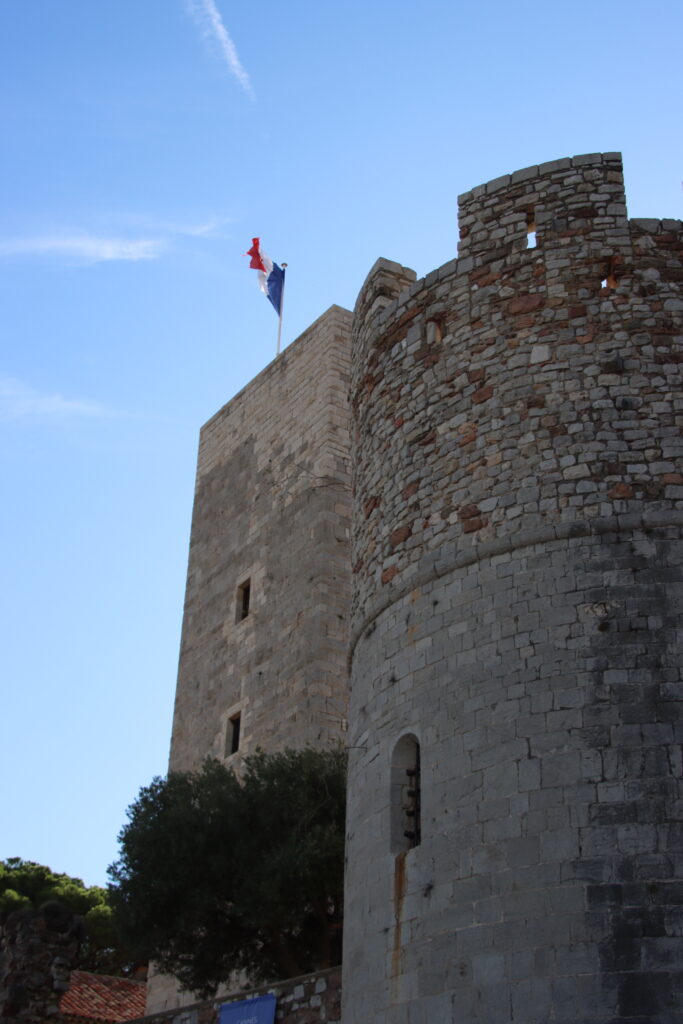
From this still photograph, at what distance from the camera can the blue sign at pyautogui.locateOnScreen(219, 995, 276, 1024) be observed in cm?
951

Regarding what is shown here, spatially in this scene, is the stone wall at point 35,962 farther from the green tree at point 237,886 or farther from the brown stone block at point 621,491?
the brown stone block at point 621,491

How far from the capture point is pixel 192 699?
18.5m

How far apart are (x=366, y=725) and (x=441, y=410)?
232 cm

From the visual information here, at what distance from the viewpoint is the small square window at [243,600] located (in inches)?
713

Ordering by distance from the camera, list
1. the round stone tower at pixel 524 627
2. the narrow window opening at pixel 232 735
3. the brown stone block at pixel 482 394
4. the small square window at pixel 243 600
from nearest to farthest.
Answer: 1. the round stone tower at pixel 524 627
2. the brown stone block at pixel 482 394
3. the narrow window opening at pixel 232 735
4. the small square window at pixel 243 600

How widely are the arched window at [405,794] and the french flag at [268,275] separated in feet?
51.0

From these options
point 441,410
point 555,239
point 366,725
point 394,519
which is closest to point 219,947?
point 366,725

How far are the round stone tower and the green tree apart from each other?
3227mm

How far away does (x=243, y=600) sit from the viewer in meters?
18.3

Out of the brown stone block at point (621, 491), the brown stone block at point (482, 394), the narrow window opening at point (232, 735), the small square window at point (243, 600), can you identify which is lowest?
the brown stone block at point (621, 491)

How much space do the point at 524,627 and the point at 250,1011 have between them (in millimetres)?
4388

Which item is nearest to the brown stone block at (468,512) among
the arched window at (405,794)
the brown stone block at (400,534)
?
the brown stone block at (400,534)

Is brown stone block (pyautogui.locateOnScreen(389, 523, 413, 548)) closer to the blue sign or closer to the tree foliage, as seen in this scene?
the blue sign

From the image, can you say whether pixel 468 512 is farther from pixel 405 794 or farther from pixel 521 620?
pixel 405 794
